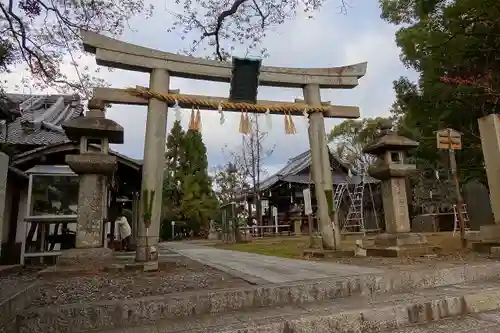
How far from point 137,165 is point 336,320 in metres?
9.09

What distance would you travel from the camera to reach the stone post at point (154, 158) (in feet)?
21.1

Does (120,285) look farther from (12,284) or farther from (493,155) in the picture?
(493,155)

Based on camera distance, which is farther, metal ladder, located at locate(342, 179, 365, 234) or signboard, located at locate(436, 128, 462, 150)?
metal ladder, located at locate(342, 179, 365, 234)

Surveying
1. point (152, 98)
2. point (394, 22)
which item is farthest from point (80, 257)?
point (394, 22)

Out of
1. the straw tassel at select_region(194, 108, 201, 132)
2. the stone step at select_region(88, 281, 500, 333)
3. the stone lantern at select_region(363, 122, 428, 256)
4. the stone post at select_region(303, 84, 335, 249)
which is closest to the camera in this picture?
the stone step at select_region(88, 281, 500, 333)

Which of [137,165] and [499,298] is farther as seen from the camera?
[137,165]

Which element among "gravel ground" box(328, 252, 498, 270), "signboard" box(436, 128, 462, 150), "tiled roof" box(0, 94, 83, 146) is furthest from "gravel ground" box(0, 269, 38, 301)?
"signboard" box(436, 128, 462, 150)

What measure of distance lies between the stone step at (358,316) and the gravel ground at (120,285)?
82cm

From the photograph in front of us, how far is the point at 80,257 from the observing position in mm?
5605

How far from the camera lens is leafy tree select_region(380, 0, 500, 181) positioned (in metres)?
9.52

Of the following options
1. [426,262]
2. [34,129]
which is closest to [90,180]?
[426,262]

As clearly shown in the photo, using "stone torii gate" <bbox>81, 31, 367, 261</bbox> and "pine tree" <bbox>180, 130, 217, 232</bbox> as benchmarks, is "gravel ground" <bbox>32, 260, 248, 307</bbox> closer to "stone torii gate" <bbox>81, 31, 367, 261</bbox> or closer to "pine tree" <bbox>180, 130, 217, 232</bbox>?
"stone torii gate" <bbox>81, 31, 367, 261</bbox>

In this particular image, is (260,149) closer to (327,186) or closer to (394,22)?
(394,22)

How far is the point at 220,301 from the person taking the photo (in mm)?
3557
